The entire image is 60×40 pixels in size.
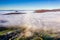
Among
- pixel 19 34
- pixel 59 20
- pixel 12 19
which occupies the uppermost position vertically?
pixel 12 19

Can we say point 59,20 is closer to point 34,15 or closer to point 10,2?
point 34,15

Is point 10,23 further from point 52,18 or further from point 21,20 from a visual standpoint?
point 52,18

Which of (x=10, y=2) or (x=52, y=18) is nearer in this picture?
(x=52, y=18)

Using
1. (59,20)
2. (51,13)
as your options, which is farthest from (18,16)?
(59,20)

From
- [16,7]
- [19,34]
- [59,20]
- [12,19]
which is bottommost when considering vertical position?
[19,34]

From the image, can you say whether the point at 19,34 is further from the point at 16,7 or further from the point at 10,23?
the point at 16,7

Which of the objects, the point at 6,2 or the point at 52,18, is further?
the point at 6,2

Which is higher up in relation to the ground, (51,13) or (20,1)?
(20,1)

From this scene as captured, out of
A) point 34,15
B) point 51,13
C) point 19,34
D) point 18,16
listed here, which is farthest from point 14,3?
point 51,13

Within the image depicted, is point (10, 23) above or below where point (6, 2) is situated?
below
